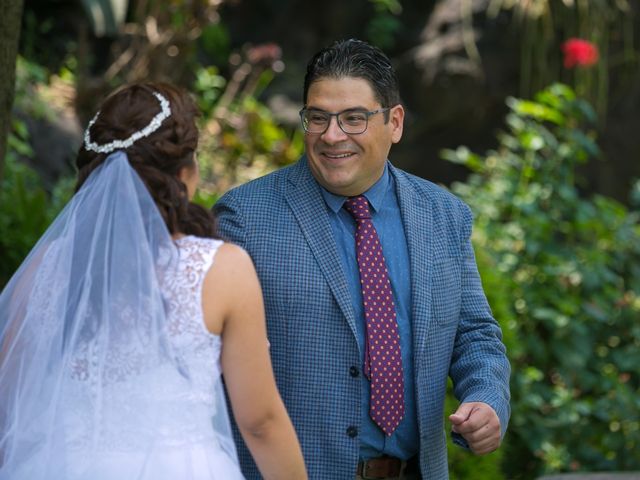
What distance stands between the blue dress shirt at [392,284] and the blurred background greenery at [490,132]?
1841 mm

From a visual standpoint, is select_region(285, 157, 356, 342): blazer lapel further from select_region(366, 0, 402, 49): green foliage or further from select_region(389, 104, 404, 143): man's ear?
select_region(366, 0, 402, 49): green foliage

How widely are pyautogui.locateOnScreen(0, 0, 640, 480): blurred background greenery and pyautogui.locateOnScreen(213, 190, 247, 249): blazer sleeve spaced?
6.02 ft

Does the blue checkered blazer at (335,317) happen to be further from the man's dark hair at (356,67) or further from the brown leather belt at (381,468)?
the man's dark hair at (356,67)

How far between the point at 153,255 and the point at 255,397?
392 millimetres

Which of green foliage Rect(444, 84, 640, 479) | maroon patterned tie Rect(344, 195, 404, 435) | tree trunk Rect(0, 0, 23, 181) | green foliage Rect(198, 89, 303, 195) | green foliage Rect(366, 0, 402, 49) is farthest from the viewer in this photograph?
green foliage Rect(366, 0, 402, 49)

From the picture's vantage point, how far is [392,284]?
126 inches

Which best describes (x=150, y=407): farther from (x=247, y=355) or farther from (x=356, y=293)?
(x=356, y=293)

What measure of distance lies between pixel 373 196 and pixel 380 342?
47cm

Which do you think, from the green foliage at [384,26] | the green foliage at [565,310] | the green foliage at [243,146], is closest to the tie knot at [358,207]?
the green foliage at [565,310]

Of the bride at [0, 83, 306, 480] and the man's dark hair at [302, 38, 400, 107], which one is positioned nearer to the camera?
the bride at [0, 83, 306, 480]

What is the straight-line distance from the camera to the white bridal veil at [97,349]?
7.95 ft

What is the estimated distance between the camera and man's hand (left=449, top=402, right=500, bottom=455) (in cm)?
297

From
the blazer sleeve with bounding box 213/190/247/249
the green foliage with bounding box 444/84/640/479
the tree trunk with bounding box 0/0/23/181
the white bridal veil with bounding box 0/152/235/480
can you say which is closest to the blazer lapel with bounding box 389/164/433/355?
the blazer sleeve with bounding box 213/190/247/249

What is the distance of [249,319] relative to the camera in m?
2.45
